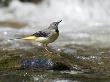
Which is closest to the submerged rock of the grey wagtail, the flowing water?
the flowing water

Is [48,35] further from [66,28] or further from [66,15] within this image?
[66,15]

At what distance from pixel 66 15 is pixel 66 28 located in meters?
3.33

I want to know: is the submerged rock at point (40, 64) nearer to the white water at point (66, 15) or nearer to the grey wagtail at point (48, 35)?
the grey wagtail at point (48, 35)

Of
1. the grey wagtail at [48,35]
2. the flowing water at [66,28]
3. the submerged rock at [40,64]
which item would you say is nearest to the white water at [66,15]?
the flowing water at [66,28]

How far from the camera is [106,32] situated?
1622cm

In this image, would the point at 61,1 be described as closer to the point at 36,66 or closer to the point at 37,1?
the point at 37,1

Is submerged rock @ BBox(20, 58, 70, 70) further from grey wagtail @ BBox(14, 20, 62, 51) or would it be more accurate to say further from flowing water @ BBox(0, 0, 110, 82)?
grey wagtail @ BBox(14, 20, 62, 51)

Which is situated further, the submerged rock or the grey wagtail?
the grey wagtail

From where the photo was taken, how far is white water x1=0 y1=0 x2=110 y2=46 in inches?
669

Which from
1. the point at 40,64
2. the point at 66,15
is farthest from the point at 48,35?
the point at 66,15

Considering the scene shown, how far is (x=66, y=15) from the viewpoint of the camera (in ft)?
68.5

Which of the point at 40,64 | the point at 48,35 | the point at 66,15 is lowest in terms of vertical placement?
the point at 40,64

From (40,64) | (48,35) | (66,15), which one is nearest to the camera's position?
(40,64)

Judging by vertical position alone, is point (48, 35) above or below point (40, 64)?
above
